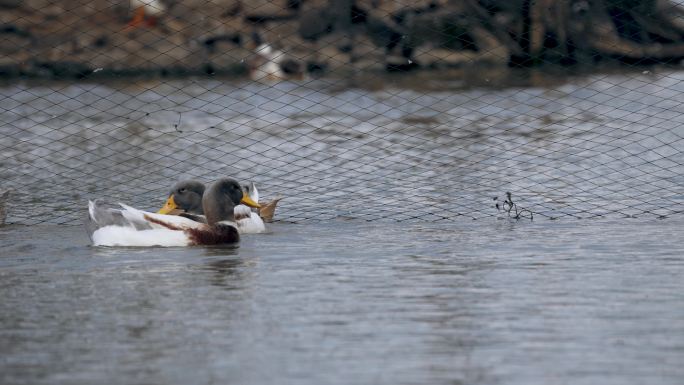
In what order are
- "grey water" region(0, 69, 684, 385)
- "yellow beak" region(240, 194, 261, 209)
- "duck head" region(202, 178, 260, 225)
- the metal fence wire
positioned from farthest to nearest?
the metal fence wire, "yellow beak" region(240, 194, 261, 209), "duck head" region(202, 178, 260, 225), "grey water" region(0, 69, 684, 385)

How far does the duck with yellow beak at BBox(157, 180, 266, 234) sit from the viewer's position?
1552cm

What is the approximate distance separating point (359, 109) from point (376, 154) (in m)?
7.21

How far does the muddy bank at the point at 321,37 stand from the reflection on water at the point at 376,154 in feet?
5.81

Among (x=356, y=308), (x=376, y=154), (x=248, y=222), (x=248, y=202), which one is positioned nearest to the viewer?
(x=356, y=308)

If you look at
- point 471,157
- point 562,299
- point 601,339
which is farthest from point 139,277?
point 471,157

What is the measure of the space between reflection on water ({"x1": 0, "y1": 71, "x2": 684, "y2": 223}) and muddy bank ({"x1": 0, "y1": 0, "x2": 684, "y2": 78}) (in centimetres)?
177

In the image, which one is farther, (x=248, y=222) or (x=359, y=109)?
(x=359, y=109)

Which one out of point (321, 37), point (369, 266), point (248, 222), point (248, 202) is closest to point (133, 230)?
point (248, 222)

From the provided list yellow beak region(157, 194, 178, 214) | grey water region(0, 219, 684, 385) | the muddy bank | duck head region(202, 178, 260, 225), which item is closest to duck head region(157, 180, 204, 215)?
yellow beak region(157, 194, 178, 214)

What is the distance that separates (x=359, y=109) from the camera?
2959cm

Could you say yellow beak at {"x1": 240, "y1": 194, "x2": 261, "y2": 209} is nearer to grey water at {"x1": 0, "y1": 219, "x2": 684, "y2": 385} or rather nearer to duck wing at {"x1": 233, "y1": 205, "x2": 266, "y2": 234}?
duck wing at {"x1": 233, "y1": 205, "x2": 266, "y2": 234}

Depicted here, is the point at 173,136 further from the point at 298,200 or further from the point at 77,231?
the point at 77,231

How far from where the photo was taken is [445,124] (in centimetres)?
2744

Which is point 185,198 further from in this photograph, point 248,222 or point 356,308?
point 356,308
